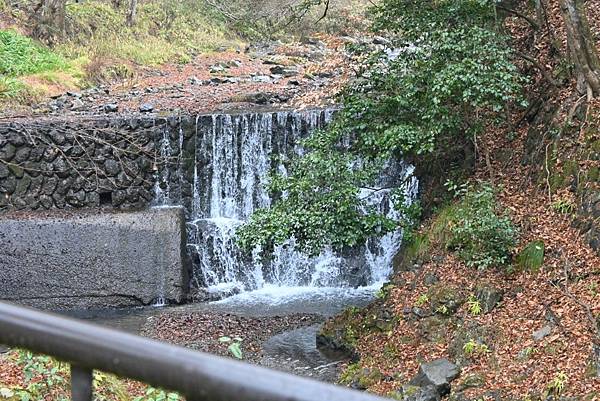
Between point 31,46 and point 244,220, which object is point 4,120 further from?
point 31,46

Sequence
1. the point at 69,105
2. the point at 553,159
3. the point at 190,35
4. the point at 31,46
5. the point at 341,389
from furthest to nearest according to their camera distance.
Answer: the point at 190,35 → the point at 31,46 → the point at 69,105 → the point at 553,159 → the point at 341,389

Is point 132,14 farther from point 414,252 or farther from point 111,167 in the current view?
point 414,252

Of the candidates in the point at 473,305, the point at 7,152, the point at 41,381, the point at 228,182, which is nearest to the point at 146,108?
the point at 228,182

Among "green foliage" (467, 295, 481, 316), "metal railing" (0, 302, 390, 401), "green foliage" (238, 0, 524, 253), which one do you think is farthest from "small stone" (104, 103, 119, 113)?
"metal railing" (0, 302, 390, 401)

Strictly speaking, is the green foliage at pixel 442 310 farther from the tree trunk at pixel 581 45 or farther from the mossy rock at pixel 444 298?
the tree trunk at pixel 581 45

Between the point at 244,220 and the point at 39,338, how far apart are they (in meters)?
13.3

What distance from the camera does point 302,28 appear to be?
29953 mm

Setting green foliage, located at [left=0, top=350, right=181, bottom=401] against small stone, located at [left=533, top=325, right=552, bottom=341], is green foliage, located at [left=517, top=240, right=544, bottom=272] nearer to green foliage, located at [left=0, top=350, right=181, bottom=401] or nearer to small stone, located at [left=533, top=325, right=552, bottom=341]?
small stone, located at [left=533, top=325, right=552, bottom=341]

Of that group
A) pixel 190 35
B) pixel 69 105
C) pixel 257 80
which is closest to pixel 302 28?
pixel 190 35

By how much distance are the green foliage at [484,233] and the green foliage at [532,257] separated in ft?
0.52

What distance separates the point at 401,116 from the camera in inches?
396

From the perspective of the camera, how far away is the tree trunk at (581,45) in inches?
357

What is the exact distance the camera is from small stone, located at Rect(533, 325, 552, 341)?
22.6 ft

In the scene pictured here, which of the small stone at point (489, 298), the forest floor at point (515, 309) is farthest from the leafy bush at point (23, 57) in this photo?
the small stone at point (489, 298)
